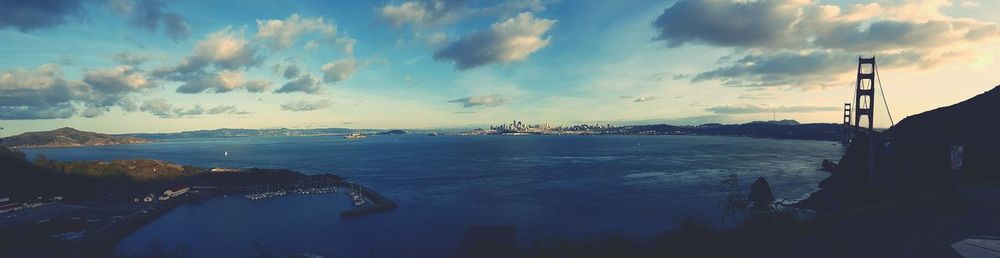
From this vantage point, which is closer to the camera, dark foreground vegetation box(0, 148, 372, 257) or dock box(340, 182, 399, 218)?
dark foreground vegetation box(0, 148, 372, 257)

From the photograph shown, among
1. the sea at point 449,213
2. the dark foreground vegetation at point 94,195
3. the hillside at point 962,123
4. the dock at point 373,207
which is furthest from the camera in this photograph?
the dock at point 373,207

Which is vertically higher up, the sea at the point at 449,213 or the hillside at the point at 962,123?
the hillside at the point at 962,123

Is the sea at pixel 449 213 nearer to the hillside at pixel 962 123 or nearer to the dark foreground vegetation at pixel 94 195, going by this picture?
the dark foreground vegetation at pixel 94 195

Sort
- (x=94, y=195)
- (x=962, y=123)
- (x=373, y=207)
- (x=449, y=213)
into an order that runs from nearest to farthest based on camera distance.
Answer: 1. (x=962, y=123)
2. (x=449, y=213)
3. (x=373, y=207)
4. (x=94, y=195)

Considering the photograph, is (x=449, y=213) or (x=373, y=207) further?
(x=373, y=207)

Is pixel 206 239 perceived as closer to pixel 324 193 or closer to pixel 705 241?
pixel 324 193

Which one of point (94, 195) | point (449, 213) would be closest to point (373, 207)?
point (449, 213)

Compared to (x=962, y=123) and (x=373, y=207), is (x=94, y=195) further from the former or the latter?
(x=962, y=123)

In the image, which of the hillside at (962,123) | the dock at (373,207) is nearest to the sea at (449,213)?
the dock at (373,207)

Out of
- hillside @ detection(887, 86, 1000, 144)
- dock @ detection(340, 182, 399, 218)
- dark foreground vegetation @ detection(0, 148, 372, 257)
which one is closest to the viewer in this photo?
dark foreground vegetation @ detection(0, 148, 372, 257)

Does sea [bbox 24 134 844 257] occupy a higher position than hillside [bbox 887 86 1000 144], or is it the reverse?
hillside [bbox 887 86 1000 144]

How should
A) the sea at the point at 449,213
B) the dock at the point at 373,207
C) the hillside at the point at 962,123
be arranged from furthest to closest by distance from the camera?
the dock at the point at 373,207
the hillside at the point at 962,123
the sea at the point at 449,213

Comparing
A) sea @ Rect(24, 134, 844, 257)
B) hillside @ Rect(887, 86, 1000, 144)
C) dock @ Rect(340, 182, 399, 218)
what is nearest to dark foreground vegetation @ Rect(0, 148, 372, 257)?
dock @ Rect(340, 182, 399, 218)

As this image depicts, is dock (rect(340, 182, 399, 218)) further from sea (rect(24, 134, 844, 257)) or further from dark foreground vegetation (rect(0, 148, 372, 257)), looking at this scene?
sea (rect(24, 134, 844, 257))
